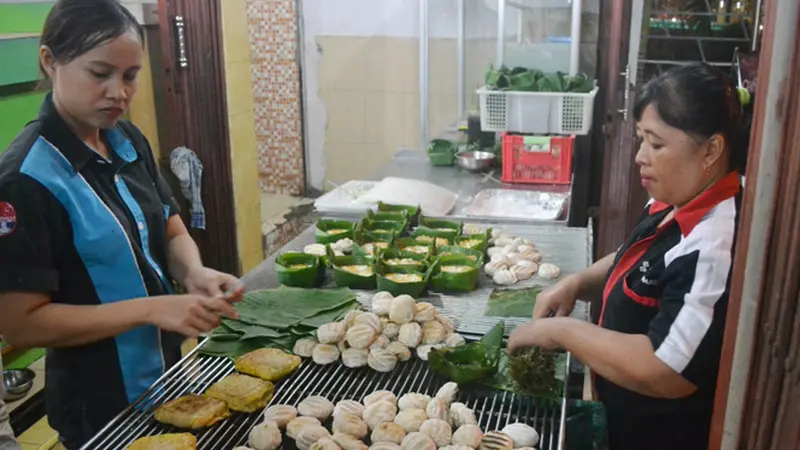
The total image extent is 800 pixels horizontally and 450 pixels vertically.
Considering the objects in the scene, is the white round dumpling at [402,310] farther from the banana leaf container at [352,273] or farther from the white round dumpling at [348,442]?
the white round dumpling at [348,442]

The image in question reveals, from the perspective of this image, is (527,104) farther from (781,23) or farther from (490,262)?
(781,23)

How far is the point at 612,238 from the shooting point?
4.32 m

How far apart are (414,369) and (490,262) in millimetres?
758

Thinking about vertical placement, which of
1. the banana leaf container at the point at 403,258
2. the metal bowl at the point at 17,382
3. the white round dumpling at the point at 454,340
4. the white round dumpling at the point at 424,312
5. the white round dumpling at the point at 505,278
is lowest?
the metal bowl at the point at 17,382

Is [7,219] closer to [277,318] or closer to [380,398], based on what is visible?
[277,318]

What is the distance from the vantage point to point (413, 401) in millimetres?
1625

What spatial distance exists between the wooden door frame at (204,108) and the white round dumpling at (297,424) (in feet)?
8.58

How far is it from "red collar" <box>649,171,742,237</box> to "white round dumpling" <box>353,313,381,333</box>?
0.85 m

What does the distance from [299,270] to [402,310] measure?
0.49 m

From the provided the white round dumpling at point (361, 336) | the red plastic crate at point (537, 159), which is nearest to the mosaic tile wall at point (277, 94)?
the red plastic crate at point (537, 159)

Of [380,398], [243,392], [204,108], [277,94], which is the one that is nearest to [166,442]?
[243,392]

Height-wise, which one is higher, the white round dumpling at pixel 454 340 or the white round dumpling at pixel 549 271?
the white round dumpling at pixel 549 271

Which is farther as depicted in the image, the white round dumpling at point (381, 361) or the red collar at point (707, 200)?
the white round dumpling at point (381, 361)

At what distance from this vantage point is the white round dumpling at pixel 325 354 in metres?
1.86
